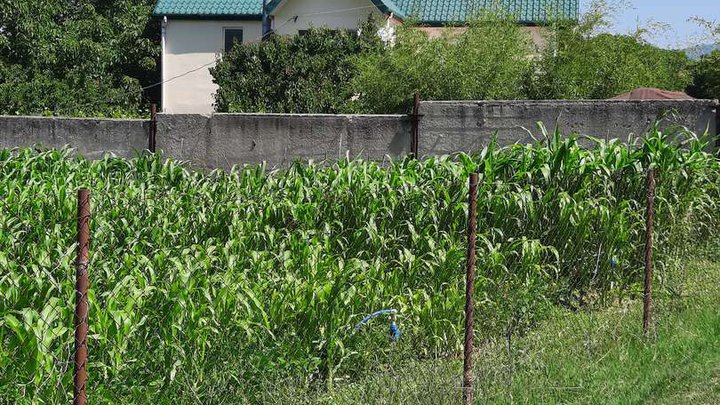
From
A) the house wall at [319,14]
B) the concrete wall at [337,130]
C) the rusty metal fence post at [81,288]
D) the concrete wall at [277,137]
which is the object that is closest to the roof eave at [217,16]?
the house wall at [319,14]

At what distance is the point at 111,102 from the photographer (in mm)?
31703

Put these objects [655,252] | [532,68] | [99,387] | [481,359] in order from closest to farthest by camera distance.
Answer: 1. [99,387]
2. [481,359]
3. [655,252]
4. [532,68]

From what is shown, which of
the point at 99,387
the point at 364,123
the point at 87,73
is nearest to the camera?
the point at 99,387

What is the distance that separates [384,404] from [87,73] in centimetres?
2762

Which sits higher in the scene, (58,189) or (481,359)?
(58,189)

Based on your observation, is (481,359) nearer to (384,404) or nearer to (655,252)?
(384,404)

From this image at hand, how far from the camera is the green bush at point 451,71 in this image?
15461mm

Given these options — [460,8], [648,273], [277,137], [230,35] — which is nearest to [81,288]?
[648,273]

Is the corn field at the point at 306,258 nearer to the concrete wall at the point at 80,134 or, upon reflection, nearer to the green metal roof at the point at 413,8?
the concrete wall at the point at 80,134

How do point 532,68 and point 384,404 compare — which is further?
point 532,68

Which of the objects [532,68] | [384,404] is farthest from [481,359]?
[532,68]

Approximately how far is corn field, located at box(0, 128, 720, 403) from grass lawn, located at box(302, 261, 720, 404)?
1.29 feet

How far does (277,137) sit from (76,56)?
19.9 metres

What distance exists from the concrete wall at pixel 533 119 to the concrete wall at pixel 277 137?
1.40 feet
